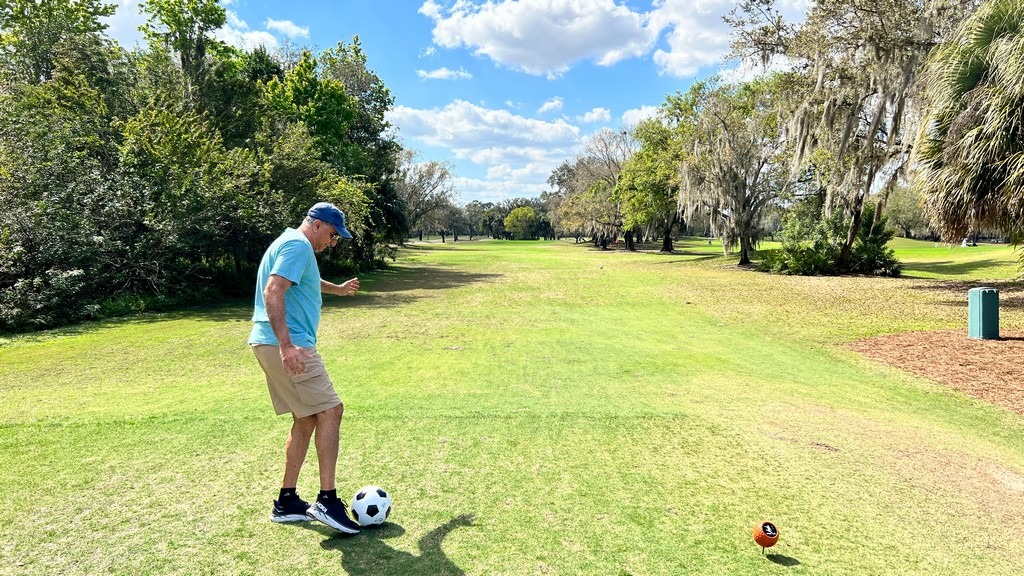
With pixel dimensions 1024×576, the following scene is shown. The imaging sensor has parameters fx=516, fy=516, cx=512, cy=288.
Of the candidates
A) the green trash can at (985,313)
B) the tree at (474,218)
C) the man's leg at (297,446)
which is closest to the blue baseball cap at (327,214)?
the man's leg at (297,446)

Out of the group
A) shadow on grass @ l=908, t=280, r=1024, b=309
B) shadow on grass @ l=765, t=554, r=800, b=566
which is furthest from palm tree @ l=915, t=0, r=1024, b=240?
shadow on grass @ l=765, t=554, r=800, b=566

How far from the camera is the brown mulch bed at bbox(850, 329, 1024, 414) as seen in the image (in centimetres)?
722

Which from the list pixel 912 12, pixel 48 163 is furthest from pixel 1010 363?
pixel 48 163

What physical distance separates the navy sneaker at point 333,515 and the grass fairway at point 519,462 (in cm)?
11

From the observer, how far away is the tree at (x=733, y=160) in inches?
1104

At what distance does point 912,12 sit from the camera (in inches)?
653

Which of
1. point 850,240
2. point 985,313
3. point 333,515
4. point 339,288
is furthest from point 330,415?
point 850,240

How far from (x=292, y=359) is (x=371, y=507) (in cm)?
108

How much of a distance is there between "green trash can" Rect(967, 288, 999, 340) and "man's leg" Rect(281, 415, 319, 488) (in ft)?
38.8

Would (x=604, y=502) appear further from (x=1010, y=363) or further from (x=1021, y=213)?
(x=1021, y=213)

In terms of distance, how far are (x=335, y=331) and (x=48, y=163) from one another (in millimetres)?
8554

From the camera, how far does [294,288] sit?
3230mm

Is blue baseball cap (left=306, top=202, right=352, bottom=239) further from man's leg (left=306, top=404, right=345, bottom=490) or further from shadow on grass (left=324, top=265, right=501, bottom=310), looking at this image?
shadow on grass (left=324, top=265, right=501, bottom=310)

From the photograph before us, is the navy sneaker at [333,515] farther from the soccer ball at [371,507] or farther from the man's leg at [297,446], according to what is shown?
the man's leg at [297,446]
